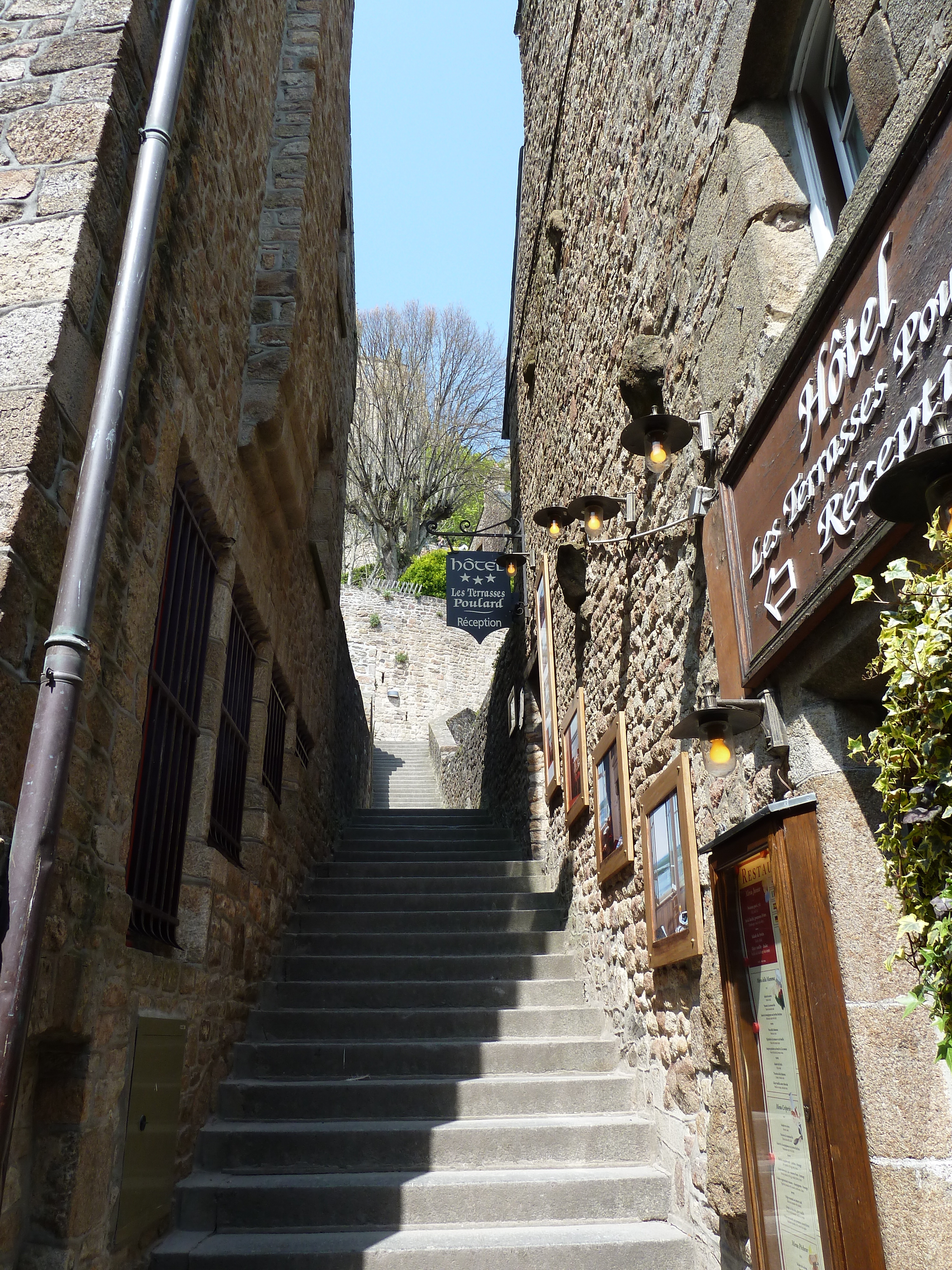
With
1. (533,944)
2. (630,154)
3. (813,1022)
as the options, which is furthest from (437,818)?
(813,1022)

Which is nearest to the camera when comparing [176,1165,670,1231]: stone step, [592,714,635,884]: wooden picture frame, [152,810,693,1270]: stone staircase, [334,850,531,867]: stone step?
[152,810,693,1270]: stone staircase

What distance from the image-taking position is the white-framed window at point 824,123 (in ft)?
8.96

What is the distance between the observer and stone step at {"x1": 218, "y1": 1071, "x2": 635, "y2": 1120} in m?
3.91

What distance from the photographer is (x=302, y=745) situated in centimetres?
661

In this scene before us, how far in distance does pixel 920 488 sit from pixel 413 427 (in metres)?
24.8

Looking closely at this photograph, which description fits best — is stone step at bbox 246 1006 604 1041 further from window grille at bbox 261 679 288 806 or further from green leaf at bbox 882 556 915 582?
green leaf at bbox 882 556 915 582

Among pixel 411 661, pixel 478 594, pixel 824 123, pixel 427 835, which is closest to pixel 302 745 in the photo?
pixel 427 835

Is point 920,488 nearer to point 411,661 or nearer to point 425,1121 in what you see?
point 425,1121

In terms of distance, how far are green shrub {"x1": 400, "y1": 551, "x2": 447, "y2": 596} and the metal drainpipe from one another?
21315 millimetres

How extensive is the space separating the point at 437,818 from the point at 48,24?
7.81m

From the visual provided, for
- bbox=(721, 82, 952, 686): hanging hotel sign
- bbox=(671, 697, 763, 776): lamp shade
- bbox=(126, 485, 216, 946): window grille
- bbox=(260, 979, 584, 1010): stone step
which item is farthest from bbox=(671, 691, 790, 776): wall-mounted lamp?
bbox=(260, 979, 584, 1010): stone step

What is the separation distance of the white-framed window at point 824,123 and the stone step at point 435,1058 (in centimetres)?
375

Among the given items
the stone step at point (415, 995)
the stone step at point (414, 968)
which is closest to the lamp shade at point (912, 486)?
the stone step at point (415, 995)

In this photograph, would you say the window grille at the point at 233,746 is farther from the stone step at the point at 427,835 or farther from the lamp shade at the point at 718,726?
the stone step at the point at 427,835
